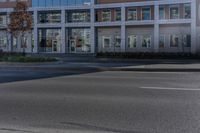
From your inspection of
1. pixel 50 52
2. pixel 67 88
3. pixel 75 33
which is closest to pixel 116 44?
pixel 75 33

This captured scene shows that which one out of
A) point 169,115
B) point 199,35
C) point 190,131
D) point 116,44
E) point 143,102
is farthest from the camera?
point 116,44

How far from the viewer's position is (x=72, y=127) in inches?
301

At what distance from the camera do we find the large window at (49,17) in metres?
66.6

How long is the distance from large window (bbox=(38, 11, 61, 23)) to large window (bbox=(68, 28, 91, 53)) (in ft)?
9.95

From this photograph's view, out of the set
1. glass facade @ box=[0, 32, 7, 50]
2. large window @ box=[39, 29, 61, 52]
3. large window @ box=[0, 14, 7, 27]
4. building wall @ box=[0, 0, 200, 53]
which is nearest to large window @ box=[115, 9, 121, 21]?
building wall @ box=[0, 0, 200, 53]

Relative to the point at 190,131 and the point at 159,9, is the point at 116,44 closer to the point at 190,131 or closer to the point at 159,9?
the point at 159,9

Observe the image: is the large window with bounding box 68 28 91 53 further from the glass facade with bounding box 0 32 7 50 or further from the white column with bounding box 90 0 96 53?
the glass facade with bounding box 0 32 7 50

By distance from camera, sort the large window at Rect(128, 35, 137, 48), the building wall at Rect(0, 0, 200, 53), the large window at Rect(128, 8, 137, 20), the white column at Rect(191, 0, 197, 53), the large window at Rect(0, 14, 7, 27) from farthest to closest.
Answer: the large window at Rect(0, 14, 7, 27), the large window at Rect(128, 35, 137, 48), the large window at Rect(128, 8, 137, 20), the building wall at Rect(0, 0, 200, 53), the white column at Rect(191, 0, 197, 53)

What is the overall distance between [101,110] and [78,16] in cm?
5674

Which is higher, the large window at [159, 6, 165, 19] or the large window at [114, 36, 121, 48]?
the large window at [159, 6, 165, 19]

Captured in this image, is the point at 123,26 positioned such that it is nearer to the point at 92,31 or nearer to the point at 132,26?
the point at 132,26

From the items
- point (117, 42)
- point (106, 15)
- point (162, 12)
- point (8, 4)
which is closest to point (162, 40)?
point (162, 12)

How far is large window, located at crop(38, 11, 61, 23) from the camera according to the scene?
66.6m

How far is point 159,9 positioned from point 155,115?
51306mm
